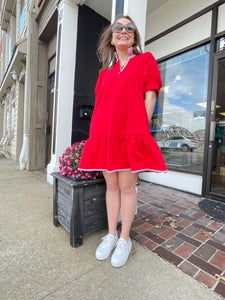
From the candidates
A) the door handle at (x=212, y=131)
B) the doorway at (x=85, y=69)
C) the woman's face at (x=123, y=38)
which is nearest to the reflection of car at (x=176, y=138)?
the door handle at (x=212, y=131)

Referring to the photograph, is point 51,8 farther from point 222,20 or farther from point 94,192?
point 94,192

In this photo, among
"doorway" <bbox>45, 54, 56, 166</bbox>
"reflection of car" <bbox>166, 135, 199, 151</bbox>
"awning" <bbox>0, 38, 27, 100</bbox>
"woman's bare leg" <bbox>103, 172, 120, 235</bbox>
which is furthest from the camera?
"awning" <bbox>0, 38, 27, 100</bbox>

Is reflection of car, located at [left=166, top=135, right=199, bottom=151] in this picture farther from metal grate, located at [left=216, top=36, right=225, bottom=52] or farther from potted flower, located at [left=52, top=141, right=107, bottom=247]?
potted flower, located at [left=52, top=141, right=107, bottom=247]

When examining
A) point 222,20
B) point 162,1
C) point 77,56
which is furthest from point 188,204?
point 162,1

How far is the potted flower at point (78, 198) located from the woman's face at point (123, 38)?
0.89 metres

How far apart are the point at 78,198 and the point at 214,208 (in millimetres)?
1826

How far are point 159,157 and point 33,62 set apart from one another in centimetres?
410

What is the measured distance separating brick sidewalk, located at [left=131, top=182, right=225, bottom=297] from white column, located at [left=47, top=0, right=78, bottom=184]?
1654 mm

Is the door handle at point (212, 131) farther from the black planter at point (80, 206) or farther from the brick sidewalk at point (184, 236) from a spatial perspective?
the black planter at point (80, 206)

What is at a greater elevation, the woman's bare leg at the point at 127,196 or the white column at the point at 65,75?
the white column at the point at 65,75

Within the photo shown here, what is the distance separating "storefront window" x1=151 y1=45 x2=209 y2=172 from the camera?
271 cm

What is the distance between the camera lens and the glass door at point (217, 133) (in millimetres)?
2451

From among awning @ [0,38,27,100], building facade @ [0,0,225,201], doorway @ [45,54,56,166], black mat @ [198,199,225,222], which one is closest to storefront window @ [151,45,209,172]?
building facade @ [0,0,225,201]

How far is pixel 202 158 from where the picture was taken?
2.66 metres
